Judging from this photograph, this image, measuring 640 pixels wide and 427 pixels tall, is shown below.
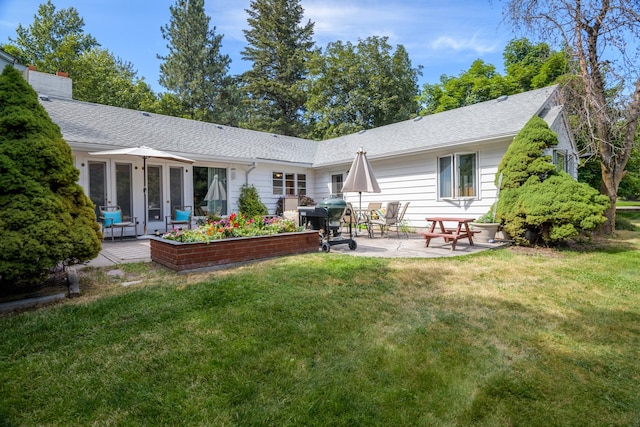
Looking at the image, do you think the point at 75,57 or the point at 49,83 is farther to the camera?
the point at 75,57

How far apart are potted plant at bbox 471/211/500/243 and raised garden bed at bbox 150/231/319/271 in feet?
13.6

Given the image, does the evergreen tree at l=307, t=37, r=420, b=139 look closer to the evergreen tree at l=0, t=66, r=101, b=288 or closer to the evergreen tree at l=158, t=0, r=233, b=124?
the evergreen tree at l=158, t=0, r=233, b=124

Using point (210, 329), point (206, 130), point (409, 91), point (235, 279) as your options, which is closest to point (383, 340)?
point (210, 329)

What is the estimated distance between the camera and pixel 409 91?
23906 millimetres

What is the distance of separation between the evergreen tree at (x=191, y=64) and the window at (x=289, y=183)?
1558 centimetres

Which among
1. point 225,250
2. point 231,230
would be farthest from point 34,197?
point 231,230

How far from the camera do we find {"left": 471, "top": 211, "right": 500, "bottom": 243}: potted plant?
746 centimetres

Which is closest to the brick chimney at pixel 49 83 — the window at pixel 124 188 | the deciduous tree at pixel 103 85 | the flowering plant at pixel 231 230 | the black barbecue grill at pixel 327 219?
the window at pixel 124 188

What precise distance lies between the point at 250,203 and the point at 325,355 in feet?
31.2

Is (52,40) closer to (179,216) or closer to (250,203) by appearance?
(179,216)

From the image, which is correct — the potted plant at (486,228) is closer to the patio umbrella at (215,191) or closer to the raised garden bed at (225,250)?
the raised garden bed at (225,250)

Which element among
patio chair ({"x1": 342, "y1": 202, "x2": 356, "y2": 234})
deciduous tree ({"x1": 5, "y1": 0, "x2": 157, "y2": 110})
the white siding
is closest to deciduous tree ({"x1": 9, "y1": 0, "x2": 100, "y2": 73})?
deciduous tree ({"x1": 5, "y1": 0, "x2": 157, "y2": 110})

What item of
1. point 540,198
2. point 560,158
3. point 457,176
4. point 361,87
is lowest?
point 540,198

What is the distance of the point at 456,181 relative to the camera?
958 centimetres
